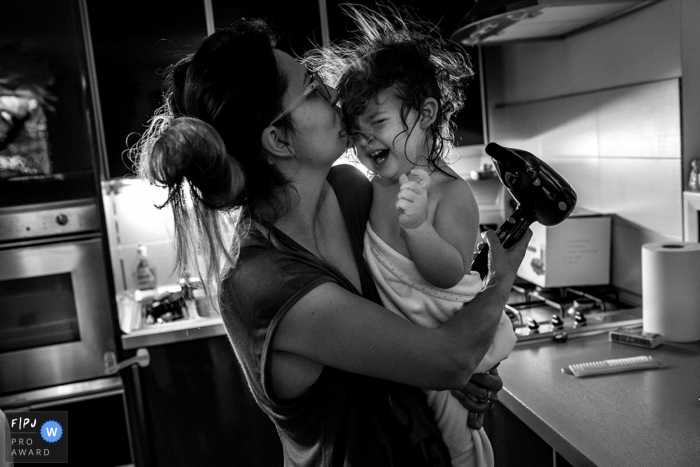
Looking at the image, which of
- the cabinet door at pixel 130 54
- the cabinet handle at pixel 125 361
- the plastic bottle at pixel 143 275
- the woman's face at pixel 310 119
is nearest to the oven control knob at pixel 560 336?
the woman's face at pixel 310 119

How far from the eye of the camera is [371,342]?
87cm

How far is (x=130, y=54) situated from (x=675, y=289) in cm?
230

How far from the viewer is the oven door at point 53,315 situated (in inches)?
89.7

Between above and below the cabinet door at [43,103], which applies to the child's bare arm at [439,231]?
below

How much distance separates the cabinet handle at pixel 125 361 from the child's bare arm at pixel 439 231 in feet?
5.21

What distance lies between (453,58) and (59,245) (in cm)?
171

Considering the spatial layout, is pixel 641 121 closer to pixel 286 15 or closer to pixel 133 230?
pixel 286 15

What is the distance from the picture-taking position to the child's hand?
1.02 m

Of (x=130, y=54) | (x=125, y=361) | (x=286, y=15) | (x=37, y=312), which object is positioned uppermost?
(x=286, y=15)

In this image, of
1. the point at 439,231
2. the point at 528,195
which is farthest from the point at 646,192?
the point at 439,231

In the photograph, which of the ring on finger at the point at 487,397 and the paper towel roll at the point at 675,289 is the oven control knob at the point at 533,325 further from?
the ring on finger at the point at 487,397

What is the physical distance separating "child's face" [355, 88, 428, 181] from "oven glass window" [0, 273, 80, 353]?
1667mm

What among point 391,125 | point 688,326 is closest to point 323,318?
point 391,125

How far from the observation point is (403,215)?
3.38 feet
